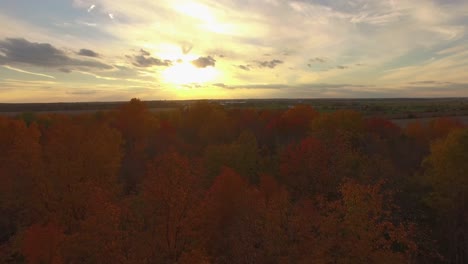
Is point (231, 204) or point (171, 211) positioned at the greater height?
point (171, 211)

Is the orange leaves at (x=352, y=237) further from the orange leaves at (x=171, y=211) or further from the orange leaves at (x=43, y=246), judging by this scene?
the orange leaves at (x=43, y=246)

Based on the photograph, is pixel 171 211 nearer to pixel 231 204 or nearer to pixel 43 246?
pixel 231 204

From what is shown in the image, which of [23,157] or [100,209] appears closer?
[100,209]

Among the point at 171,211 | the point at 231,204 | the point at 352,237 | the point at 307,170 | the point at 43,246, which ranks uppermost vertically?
the point at 171,211

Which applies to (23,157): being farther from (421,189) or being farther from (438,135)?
(438,135)

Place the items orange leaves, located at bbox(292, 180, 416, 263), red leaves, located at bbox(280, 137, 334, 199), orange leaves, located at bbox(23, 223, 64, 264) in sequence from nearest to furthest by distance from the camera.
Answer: orange leaves, located at bbox(292, 180, 416, 263) → orange leaves, located at bbox(23, 223, 64, 264) → red leaves, located at bbox(280, 137, 334, 199)

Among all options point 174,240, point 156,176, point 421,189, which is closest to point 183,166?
point 156,176

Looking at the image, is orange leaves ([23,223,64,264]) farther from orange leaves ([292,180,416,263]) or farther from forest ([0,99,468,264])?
orange leaves ([292,180,416,263])

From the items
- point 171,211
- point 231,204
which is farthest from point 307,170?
point 171,211

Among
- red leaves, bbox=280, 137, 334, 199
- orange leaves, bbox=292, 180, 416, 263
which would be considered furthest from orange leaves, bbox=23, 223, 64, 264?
red leaves, bbox=280, 137, 334, 199
